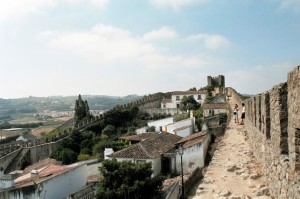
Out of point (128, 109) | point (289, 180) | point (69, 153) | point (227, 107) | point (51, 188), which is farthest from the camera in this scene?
point (128, 109)

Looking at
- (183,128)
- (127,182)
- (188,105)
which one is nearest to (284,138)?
(127,182)

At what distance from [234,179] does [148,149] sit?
13735mm

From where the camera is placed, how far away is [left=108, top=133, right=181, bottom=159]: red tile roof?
2028cm

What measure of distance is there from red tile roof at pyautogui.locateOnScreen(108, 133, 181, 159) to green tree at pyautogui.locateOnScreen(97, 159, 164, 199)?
4796 mm

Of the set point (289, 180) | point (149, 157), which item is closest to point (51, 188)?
point (149, 157)

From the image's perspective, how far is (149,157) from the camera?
1973 centimetres

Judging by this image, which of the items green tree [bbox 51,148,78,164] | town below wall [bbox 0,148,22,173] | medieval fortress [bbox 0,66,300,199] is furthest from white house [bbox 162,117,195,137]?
medieval fortress [bbox 0,66,300,199]

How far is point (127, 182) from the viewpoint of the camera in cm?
1453

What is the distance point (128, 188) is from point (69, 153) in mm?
16446

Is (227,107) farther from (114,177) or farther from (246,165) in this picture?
(246,165)

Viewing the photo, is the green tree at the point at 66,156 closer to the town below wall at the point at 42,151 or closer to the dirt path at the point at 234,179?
the town below wall at the point at 42,151

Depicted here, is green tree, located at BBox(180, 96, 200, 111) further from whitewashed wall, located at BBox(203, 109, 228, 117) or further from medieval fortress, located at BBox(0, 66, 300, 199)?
medieval fortress, located at BBox(0, 66, 300, 199)

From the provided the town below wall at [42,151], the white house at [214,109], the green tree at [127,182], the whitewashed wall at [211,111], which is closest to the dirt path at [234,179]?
the green tree at [127,182]

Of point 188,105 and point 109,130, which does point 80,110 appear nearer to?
point 109,130
